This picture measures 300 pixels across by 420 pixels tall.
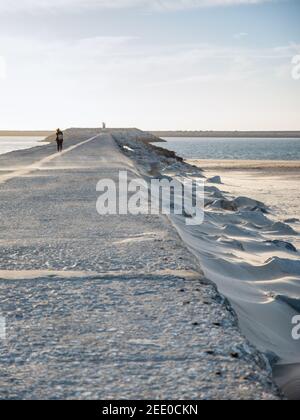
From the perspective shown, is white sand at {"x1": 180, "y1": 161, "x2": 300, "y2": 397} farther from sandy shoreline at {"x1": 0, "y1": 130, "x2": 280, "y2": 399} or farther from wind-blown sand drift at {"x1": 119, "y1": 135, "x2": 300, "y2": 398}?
sandy shoreline at {"x1": 0, "y1": 130, "x2": 280, "y2": 399}

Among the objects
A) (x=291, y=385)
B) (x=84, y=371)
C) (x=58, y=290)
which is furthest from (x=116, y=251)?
(x=84, y=371)

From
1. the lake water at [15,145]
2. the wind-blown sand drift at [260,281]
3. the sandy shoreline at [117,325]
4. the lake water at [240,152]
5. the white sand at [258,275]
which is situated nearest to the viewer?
the sandy shoreline at [117,325]

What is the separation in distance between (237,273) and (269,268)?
57cm

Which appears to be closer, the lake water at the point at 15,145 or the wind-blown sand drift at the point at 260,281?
the wind-blown sand drift at the point at 260,281

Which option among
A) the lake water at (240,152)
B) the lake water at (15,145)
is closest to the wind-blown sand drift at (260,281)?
the lake water at (15,145)

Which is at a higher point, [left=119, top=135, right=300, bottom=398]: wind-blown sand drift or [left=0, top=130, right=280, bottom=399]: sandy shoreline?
[left=0, top=130, right=280, bottom=399]: sandy shoreline

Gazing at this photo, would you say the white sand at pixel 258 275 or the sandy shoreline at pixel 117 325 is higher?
the sandy shoreline at pixel 117 325

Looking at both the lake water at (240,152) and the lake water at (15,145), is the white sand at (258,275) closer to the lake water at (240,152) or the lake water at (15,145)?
the lake water at (15,145)

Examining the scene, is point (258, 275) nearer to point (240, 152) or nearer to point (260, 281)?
point (260, 281)

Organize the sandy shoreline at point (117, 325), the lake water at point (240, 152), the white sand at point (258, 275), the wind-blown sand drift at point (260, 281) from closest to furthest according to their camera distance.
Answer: the sandy shoreline at point (117, 325), the wind-blown sand drift at point (260, 281), the white sand at point (258, 275), the lake water at point (240, 152)

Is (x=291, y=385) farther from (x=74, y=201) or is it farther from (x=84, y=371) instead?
(x=74, y=201)

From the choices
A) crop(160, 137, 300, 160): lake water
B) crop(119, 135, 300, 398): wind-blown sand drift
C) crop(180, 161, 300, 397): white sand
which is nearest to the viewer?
crop(119, 135, 300, 398): wind-blown sand drift

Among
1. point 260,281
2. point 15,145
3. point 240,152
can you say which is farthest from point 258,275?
point 240,152

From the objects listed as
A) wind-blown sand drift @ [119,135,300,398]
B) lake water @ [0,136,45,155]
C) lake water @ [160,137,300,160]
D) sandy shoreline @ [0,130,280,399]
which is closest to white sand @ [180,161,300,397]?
wind-blown sand drift @ [119,135,300,398]
